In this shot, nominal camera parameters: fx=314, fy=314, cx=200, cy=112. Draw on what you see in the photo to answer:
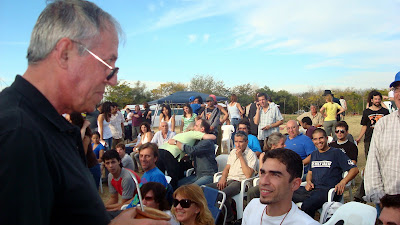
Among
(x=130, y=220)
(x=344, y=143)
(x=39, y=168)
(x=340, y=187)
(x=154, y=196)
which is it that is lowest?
(x=340, y=187)

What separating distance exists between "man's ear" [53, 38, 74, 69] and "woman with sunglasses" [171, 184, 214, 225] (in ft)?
8.65

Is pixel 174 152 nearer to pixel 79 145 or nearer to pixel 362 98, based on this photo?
pixel 79 145

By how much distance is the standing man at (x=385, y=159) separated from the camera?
2.84 metres

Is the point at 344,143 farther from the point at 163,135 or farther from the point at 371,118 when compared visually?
the point at 163,135

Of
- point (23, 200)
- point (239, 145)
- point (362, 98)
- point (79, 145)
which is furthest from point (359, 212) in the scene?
point (362, 98)

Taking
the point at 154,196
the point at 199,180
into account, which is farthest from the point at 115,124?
the point at 154,196

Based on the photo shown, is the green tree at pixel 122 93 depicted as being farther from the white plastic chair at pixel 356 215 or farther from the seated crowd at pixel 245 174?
the white plastic chair at pixel 356 215

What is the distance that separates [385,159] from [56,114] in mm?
2990

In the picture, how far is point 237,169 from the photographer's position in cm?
Result: 532

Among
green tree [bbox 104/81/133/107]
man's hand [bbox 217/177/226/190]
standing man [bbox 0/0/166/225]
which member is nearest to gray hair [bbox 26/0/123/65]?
standing man [bbox 0/0/166/225]

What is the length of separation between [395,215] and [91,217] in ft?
8.75

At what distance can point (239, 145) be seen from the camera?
5.38 metres

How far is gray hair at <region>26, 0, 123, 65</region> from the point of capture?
0.99 metres

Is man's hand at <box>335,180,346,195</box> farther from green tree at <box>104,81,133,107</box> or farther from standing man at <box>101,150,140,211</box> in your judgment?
green tree at <box>104,81,133,107</box>
